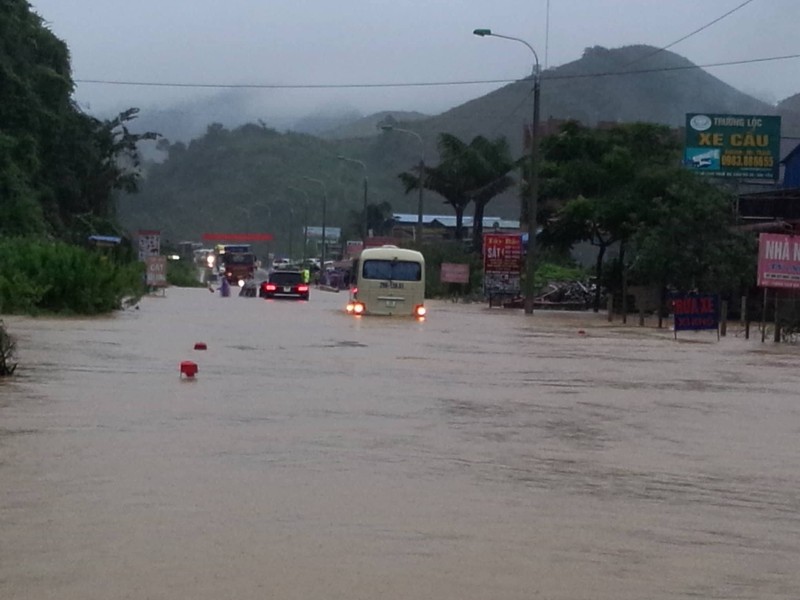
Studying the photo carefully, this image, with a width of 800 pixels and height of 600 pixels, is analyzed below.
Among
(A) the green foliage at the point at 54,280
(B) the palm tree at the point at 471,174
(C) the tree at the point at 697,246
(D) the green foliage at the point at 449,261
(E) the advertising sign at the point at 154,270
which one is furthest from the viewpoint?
(B) the palm tree at the point at 471,174

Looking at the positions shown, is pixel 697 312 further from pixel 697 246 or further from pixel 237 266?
pixel 237 266

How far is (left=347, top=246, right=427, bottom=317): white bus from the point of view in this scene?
3897cm

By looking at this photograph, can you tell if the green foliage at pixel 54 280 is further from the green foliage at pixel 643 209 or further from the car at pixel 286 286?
the car at pixel 286 286

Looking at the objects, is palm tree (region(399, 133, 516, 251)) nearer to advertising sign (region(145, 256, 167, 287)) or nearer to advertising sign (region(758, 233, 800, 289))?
advertising sign (region(145, 256, 167, 287))

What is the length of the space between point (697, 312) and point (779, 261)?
2.51 meters

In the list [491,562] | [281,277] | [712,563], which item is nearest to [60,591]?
[491,562]

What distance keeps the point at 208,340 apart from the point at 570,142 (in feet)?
Result: 85.1

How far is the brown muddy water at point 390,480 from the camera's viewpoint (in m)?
8.06

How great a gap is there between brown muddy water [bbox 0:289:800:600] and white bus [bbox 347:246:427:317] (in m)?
16.6

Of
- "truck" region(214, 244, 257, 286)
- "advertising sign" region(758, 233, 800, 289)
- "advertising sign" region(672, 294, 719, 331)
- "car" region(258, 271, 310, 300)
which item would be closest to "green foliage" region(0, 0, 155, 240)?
"car" region(258, 271, 310, 300)

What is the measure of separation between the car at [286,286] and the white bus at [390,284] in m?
18.8

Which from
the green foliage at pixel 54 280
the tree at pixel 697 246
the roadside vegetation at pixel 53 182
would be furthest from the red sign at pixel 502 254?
the green foliage at pixel 54 280

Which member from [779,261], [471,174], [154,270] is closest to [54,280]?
[779,261]

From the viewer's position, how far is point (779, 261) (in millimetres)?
30469
